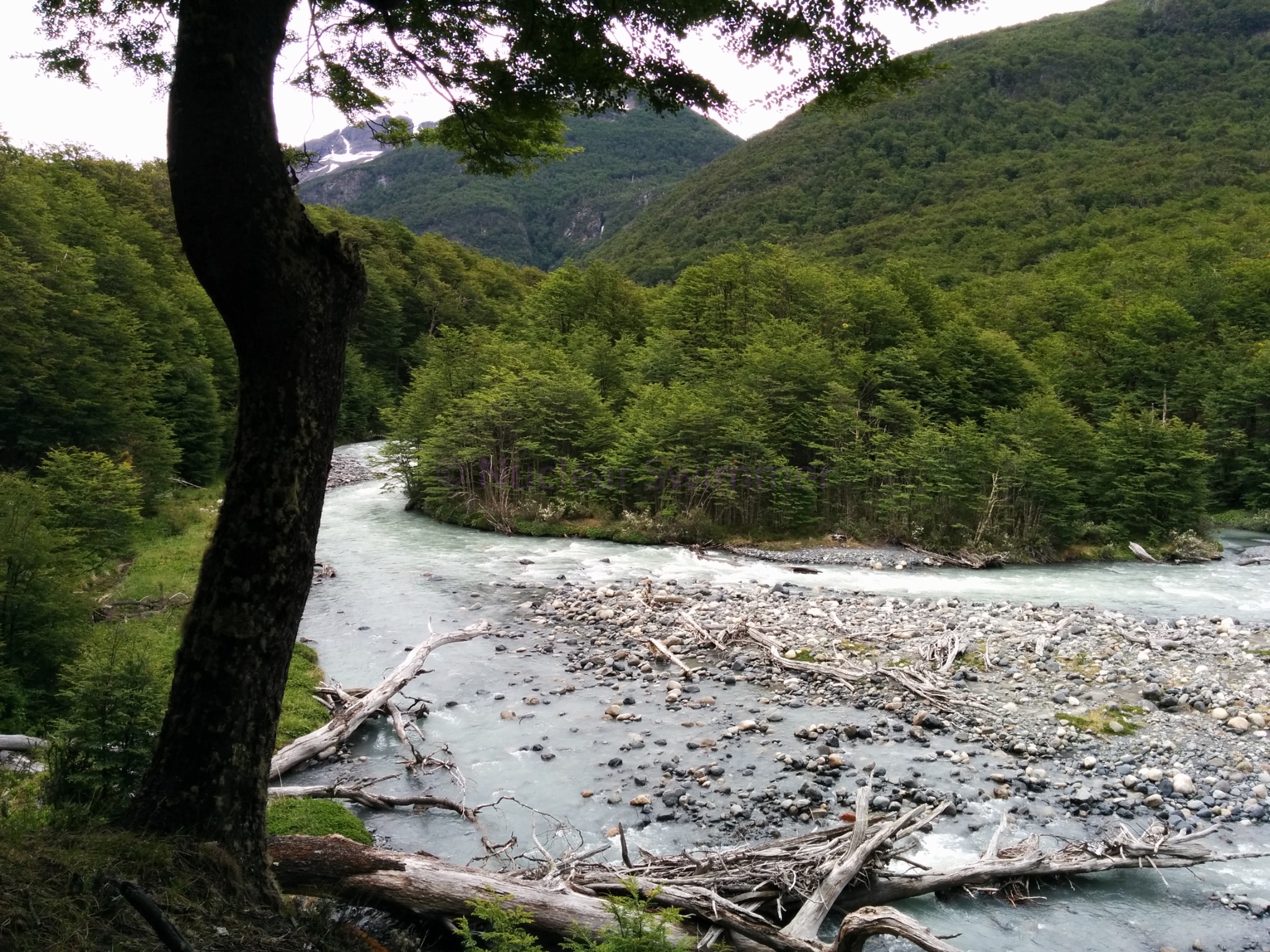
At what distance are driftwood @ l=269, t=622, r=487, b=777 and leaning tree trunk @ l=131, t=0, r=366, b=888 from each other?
5324mm

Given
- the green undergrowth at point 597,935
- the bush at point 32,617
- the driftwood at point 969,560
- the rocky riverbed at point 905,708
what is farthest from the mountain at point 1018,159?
the green undergrowth at point 597,935

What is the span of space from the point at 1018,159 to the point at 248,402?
129258 millimetres

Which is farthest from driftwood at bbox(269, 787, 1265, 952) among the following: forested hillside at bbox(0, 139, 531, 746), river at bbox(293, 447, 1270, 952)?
forested hillside at bbox(0, 139, 531, 746)

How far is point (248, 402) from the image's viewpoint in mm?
3746

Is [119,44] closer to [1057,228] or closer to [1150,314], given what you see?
[1150,314]

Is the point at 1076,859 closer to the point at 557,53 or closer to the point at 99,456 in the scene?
the point at 557,53

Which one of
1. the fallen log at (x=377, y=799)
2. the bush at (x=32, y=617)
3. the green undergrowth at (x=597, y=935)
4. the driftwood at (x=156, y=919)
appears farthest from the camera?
the bush at (x=32, y=617)

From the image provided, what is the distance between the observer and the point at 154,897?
11.0 feet

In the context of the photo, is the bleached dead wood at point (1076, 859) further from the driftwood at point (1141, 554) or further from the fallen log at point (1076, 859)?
the driftwood at point (1141, 554)

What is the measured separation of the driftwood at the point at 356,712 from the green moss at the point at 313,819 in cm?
127

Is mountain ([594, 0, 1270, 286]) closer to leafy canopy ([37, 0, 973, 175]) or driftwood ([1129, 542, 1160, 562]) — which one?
driftwood ([1129, 542, 1160, 562])

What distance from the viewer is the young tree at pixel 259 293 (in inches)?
134

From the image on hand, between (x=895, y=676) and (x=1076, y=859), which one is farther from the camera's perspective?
(x=895, y=676)

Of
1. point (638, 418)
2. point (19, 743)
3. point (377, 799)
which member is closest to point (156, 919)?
point (19, 743)
